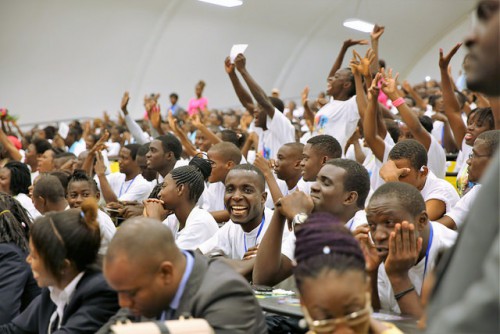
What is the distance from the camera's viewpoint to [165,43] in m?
17.7

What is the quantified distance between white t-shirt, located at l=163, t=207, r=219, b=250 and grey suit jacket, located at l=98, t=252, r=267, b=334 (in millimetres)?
2183

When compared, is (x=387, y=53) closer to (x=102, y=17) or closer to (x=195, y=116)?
(x=102, y=17)

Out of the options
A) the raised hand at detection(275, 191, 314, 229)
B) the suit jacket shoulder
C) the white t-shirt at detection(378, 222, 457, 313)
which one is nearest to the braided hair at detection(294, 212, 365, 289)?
the suit jacket shoulder

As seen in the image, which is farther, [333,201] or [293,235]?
[333,201]

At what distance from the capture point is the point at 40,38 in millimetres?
16406

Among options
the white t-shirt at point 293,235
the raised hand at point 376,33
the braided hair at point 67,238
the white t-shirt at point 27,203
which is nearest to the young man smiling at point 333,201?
the white t-shirt at point 293,235

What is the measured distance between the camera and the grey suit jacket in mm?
2297

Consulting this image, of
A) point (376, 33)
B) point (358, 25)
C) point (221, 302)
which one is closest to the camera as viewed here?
point (221, 302)

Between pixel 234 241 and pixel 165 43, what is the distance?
13781 millimetres

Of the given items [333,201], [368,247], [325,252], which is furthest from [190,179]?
[325,252]

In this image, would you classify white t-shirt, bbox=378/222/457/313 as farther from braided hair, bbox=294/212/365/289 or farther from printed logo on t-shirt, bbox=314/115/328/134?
printed logo on t-shirt, bbox=314/115/328/134

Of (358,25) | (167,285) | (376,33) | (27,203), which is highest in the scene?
(358,25)

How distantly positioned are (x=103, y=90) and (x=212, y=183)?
11930 mm

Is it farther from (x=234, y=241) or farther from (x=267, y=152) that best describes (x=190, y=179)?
(x=267, y=152)
